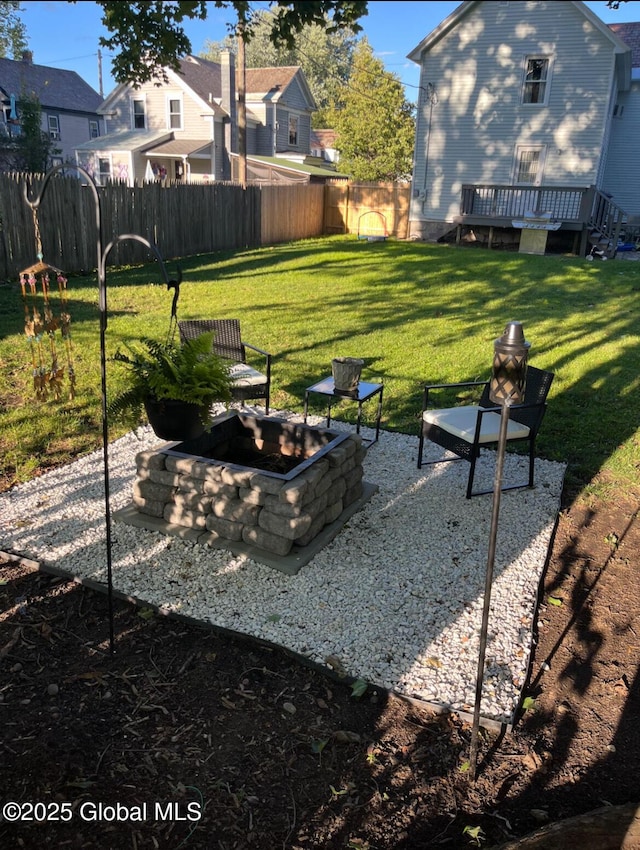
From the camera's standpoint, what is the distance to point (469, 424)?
17.0 feet

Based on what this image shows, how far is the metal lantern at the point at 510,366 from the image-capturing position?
2.54 metres

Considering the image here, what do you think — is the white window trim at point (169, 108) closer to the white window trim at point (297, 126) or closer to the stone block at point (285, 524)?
the white window trim at point (297, 126)

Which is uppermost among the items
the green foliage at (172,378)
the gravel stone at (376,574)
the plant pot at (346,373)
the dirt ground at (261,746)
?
the green foliage at (172,378)

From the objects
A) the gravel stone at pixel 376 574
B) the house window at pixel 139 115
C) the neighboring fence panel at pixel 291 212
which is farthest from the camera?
the house window at pixel 139 115

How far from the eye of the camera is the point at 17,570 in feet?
13.3

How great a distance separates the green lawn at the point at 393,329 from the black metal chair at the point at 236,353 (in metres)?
0.67

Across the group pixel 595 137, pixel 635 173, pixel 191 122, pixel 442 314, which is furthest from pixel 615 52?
pixel 191 122

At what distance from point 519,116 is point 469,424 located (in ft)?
57.3

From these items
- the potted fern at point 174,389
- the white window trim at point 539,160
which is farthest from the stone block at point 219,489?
the white window trim at point 539,160

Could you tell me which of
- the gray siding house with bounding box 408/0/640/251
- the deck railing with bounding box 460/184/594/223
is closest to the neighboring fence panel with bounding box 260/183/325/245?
the gray siding house with bounding box 408/0/640/251

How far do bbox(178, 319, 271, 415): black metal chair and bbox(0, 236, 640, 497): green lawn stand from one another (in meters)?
0.67

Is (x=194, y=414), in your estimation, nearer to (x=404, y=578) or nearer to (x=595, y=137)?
(x=404, y=578)

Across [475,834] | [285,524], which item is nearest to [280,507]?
[285,524]

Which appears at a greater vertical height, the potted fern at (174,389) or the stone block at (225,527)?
the potted fern at (174,389)
